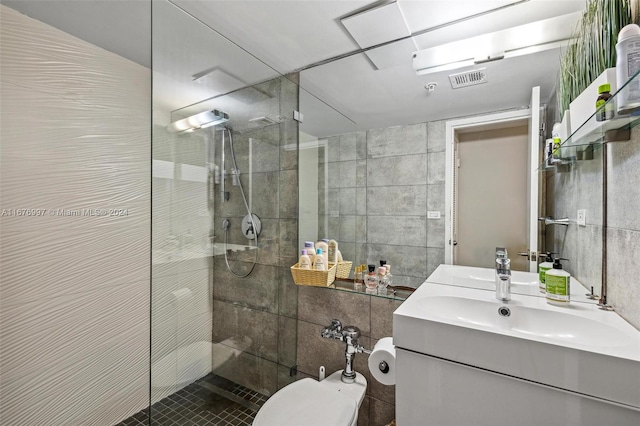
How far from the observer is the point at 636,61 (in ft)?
2.08

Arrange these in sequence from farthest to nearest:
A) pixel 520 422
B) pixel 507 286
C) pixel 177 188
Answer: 1. pixel 177 188
2. pixel 507 286
3. pixel 520 422

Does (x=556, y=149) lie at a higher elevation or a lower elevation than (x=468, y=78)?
lower

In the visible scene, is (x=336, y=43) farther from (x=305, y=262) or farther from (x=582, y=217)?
(x=582, y=217)

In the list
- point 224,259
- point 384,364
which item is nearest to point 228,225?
point 224,259

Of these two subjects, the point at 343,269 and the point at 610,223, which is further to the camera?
the point at 343,269

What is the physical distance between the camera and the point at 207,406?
1382mm

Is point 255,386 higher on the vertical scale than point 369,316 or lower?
lower

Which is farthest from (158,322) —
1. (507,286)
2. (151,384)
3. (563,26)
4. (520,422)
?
(563,26)

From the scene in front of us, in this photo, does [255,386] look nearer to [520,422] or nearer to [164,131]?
[520,422]

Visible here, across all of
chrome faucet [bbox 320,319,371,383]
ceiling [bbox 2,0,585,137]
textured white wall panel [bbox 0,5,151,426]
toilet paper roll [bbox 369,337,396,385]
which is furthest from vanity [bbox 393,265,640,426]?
textured white wall panel [bbox 0,5,151,426]

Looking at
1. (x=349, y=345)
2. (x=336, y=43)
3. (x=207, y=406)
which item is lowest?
(x=207, y=406)

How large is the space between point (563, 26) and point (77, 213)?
2575 mm

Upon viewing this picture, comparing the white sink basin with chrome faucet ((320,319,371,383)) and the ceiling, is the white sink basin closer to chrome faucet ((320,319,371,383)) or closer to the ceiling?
chrome faucet ((320,319,371,383))

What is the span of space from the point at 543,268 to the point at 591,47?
82cm
